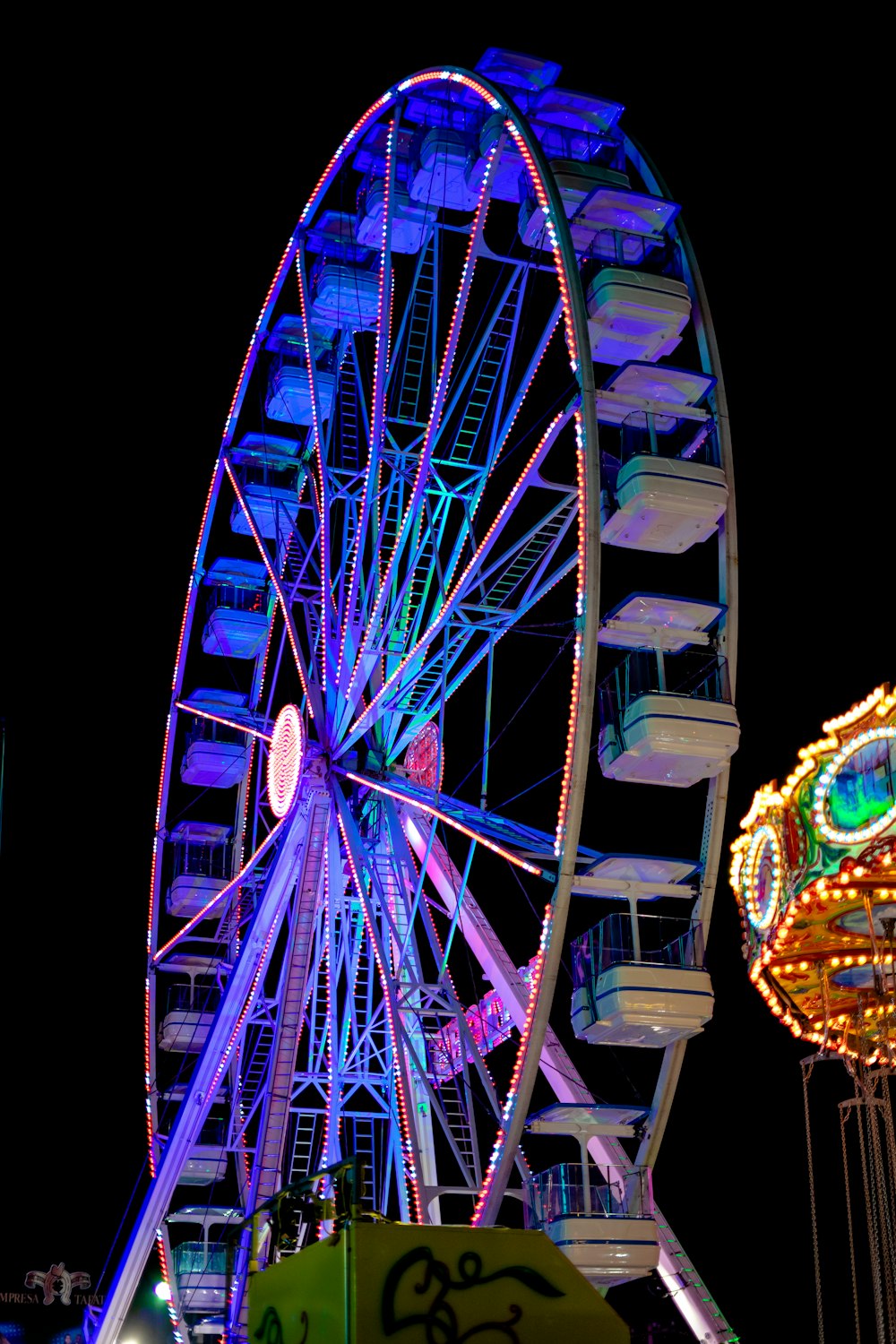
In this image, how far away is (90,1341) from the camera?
62.9 ft

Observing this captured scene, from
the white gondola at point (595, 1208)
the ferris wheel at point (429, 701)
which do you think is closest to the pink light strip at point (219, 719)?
the ferris wheel at point (429, 701)

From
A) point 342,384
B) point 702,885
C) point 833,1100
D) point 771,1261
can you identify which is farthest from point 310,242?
point 771,1261

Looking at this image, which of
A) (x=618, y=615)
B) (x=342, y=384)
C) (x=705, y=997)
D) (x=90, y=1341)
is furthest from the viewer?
(x=342, y=384)

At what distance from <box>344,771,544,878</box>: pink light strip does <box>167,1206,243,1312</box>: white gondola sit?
20.3 ft

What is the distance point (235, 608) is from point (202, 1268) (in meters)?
8.68

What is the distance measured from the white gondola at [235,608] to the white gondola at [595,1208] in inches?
426

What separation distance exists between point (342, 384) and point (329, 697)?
16.1 ft

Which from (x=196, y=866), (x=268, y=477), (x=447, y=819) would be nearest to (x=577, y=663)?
(x=447, y=819)

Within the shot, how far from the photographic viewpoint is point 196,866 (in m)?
22.9

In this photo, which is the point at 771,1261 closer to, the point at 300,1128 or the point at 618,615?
the point at 300,1128

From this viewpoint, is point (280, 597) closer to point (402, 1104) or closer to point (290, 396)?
point (290, 396)

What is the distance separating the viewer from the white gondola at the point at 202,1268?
19.6 metres

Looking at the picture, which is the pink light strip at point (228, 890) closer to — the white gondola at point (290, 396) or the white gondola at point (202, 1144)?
the white gondola at point (202, 1144)

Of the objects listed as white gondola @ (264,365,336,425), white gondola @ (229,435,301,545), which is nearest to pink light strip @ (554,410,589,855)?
white gondola @ (264,365,336,425)
